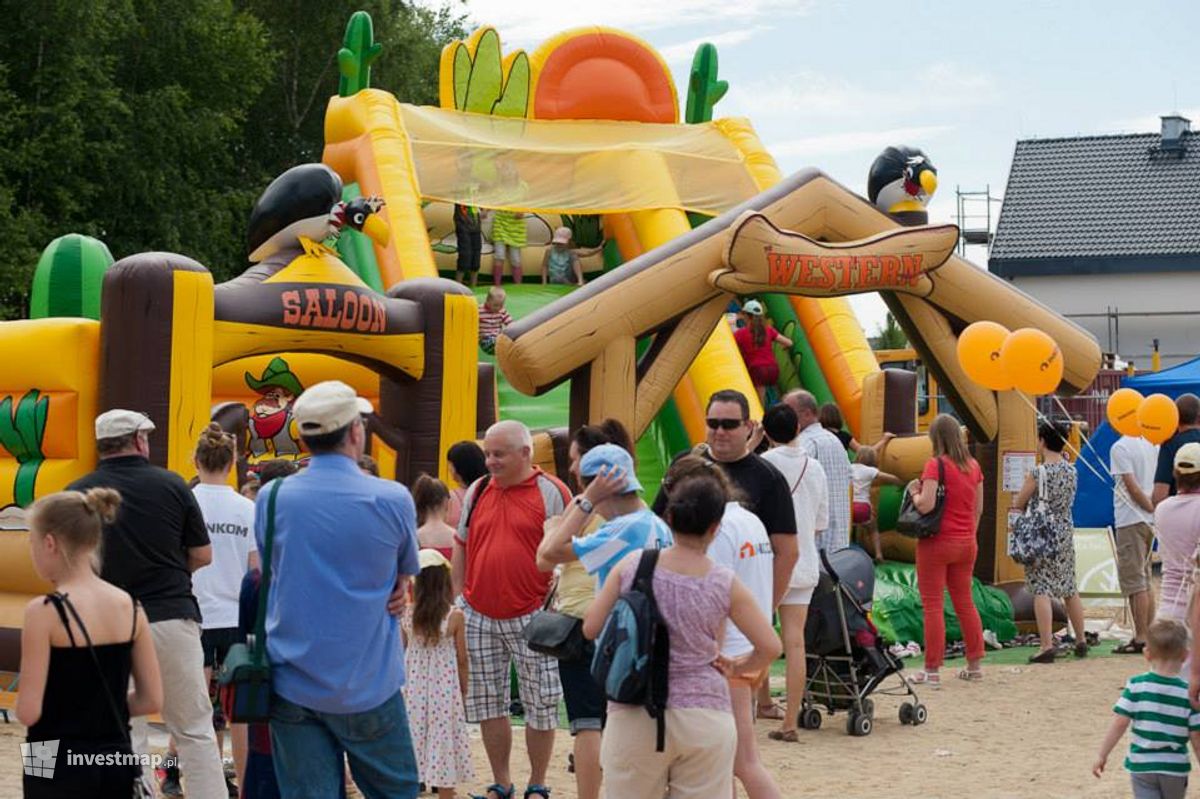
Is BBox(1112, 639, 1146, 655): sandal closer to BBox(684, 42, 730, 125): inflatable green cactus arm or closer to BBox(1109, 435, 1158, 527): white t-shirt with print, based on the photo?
BBox(1109, 435, 1158, 527): white t-shirt with print

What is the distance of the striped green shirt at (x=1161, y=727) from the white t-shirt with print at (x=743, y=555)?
1321 millimetres

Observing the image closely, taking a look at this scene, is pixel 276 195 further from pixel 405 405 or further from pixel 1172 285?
pixel 1172 285

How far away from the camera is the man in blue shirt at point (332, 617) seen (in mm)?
4578

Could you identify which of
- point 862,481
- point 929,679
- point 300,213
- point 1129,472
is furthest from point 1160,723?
point 300,213

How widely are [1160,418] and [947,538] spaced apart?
1848 millimetres

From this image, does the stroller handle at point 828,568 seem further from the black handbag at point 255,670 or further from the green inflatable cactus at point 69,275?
the green inflatable cactus at point 69,275

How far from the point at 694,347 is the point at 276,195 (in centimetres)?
277

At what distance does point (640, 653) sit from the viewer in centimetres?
457

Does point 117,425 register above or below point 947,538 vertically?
above

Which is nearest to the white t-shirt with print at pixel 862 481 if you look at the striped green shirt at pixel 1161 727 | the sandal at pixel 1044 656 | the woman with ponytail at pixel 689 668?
the sandal at pixel 1044 656

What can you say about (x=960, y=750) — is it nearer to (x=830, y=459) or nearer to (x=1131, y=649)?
(x=830, y=459)

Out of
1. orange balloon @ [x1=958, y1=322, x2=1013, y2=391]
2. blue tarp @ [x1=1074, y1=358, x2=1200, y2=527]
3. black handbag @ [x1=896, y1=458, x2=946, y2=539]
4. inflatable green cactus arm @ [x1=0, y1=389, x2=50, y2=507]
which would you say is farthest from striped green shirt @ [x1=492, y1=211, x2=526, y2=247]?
inflatable green cactus arm @ [x1=0, y1=389, x2=50, y2=507]

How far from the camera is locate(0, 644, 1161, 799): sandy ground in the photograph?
23.7ft

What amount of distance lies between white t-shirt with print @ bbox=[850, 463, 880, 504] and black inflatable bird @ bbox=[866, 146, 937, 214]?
1863 millimetres
